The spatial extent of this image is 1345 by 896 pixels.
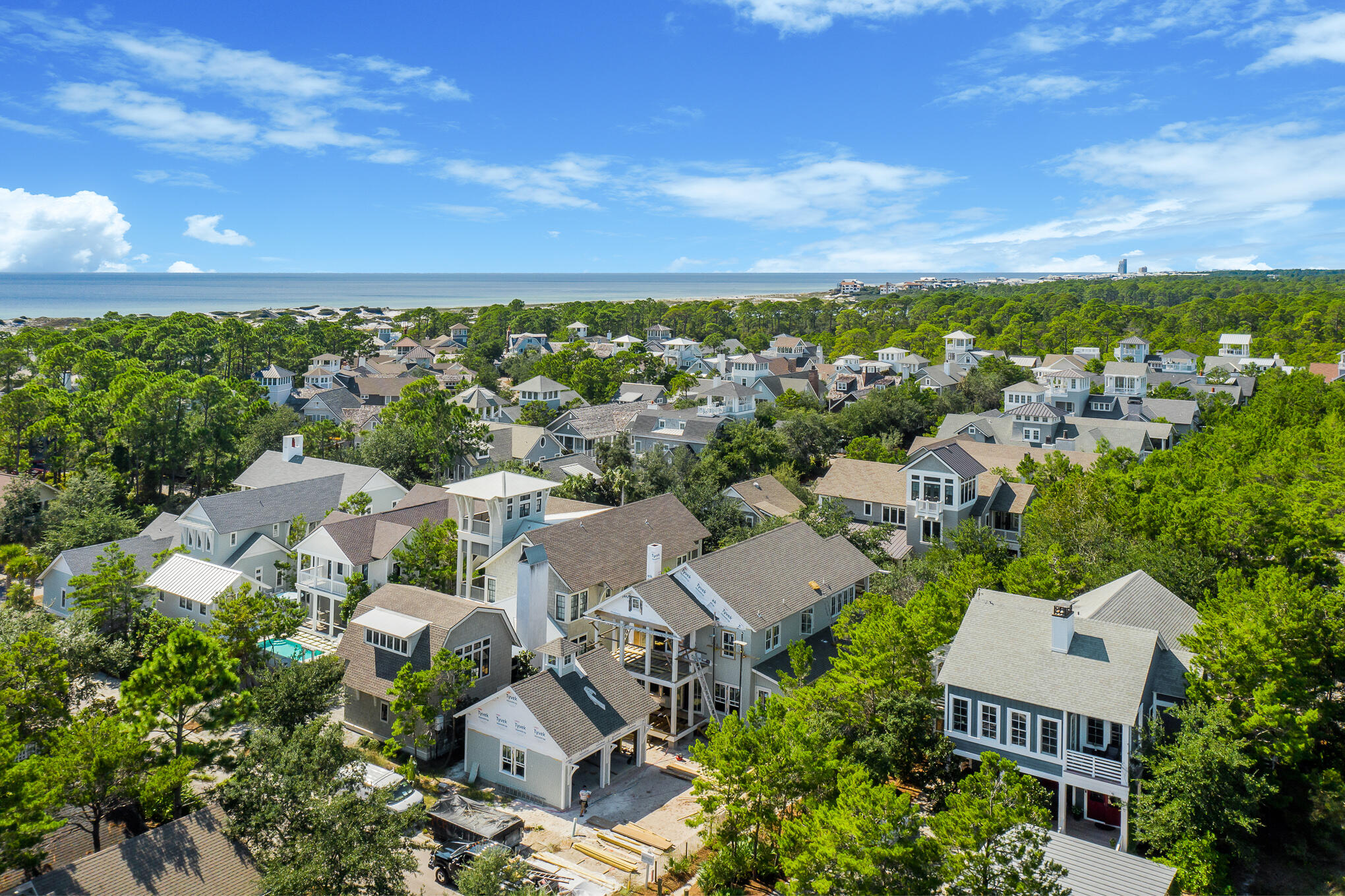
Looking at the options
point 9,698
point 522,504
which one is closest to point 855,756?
point 522,504

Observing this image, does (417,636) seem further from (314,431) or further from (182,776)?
(314,431)

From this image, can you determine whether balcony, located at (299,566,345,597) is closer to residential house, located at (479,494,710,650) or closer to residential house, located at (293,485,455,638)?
residential house, located at (293,485,455,638)

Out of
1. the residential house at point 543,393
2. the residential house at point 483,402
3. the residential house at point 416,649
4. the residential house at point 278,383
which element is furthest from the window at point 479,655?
the residential house at point 278,383

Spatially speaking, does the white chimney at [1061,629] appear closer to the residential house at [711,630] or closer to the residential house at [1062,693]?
the residential house at [1062,693]

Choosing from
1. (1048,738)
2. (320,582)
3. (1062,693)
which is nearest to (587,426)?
(320,582)

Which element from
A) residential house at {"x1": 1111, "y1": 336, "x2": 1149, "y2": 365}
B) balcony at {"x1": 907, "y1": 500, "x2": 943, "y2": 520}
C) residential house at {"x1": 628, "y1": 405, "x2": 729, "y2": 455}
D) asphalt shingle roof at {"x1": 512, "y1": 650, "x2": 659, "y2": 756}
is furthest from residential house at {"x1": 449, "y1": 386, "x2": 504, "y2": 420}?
residential house at {"x1": 1111, "y1": 336, "x2": 1149, "y2": 365}

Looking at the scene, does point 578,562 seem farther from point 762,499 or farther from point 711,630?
point 762,499

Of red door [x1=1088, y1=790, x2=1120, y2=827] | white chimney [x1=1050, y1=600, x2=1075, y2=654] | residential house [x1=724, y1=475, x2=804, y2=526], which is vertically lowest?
red door [x1=1088, y1=790, x2=1120, y2=827]
